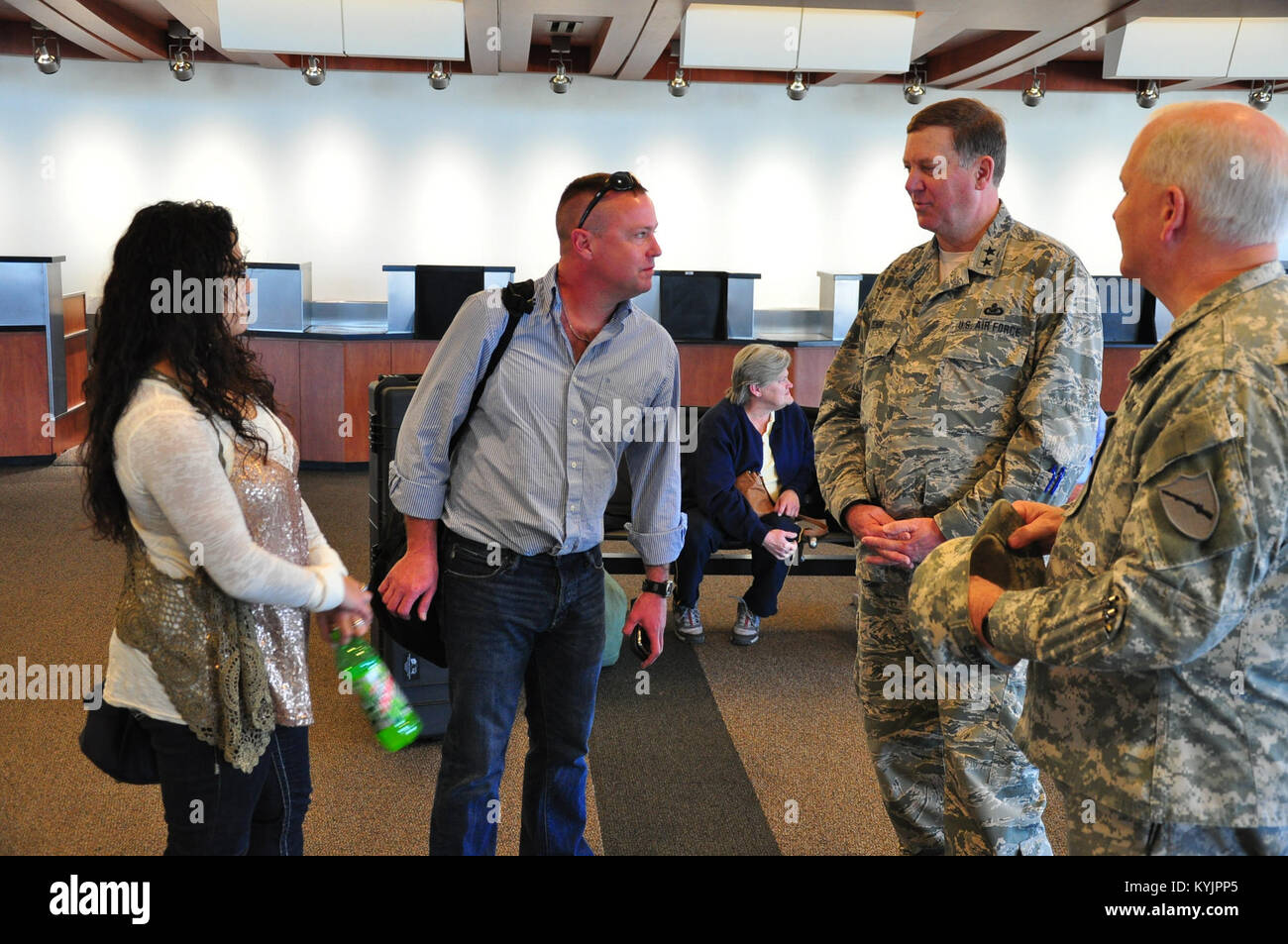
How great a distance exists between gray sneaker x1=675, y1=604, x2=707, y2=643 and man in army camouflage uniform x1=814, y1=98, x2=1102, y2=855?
7.53ft

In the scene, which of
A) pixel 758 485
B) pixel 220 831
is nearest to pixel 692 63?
pixel 758 485

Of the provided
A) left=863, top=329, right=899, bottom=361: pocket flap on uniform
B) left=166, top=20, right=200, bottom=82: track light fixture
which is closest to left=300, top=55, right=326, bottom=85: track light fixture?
left=166, top=20, right=200, bottom=82: track light fixture

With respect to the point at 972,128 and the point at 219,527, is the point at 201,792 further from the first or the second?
the point at 972,128

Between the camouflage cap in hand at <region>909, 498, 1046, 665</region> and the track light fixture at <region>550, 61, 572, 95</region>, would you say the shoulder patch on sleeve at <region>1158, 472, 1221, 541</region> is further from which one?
the track light fixture at <region>550, 61, 572, 95</region>

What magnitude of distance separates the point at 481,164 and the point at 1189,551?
999 centimetres

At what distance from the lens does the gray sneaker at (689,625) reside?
4.68 meters

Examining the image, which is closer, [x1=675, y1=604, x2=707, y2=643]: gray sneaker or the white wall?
[x1=675, y1=604, x2=707, y2=643]: gray sneaker

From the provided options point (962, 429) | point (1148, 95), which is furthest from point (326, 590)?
point (1148, 95)

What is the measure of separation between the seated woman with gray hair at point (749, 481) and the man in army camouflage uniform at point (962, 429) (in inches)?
78.2

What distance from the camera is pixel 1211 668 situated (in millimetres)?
1303

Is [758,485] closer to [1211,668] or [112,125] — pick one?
[1211,668]

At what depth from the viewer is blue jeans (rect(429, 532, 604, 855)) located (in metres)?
2.15

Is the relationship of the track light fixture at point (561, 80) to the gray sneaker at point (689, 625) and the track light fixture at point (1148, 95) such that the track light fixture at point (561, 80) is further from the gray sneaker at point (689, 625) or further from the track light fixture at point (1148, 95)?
the gray sneaker at point (689, 625)

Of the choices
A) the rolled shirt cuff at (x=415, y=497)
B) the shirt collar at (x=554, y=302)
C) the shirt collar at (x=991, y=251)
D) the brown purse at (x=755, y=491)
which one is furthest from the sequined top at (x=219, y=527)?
the brown purse at (x=755, y=491)
